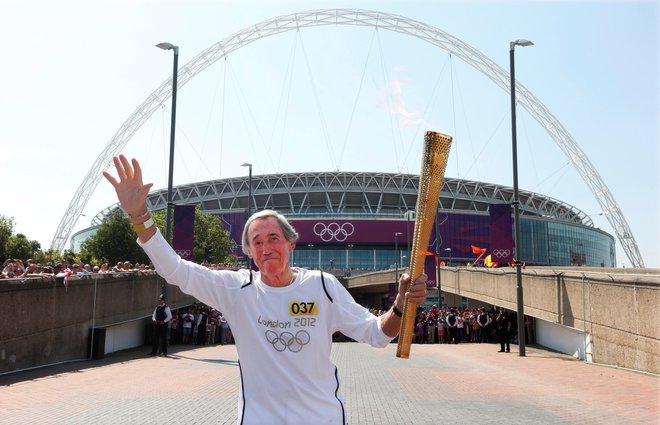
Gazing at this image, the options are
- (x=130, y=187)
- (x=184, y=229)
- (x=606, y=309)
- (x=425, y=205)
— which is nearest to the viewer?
(x=425, y=205)

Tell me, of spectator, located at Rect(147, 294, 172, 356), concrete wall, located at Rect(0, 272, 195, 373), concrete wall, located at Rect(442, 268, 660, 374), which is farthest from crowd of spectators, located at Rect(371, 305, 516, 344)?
concrete wall, located at Rect(0, 272, 195, 373)

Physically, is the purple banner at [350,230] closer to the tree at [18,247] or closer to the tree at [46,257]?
the tree at [18,247]

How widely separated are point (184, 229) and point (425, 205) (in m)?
20.7

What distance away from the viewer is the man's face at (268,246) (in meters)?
3.37

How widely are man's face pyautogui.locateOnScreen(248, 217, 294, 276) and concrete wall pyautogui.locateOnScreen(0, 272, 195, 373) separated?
1111 centimetres

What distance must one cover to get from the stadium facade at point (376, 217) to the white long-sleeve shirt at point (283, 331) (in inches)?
3301

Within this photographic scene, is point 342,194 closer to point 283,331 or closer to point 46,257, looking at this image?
point 46,257

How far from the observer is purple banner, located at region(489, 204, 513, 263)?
23.4m

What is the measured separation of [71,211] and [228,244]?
44.8 meters

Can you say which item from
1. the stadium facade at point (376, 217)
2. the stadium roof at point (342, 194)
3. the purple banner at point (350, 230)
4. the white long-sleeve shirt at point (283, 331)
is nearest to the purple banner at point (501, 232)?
the white long-sleeve shirt at point (283, 331)

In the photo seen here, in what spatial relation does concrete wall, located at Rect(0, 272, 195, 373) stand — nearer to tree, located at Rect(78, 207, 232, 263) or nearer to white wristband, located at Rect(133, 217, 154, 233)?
white wristband, located at Rect(133, 217, 154, 233)

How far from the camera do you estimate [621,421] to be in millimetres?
8703

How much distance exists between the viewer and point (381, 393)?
38.7ft

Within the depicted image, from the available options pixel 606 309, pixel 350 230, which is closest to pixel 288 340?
pixel 606 309
